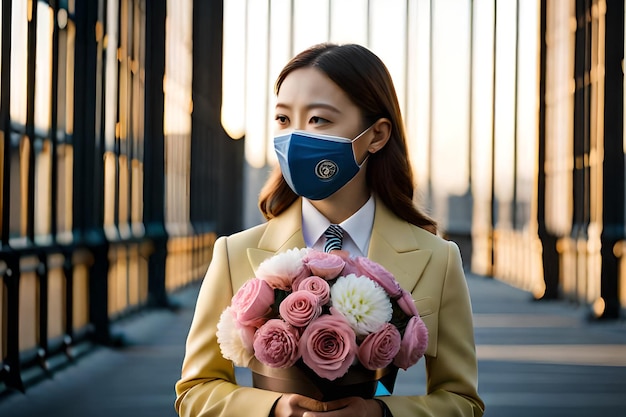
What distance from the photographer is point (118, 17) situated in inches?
336

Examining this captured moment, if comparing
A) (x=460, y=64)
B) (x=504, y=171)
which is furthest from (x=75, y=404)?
(x=460, y=64)

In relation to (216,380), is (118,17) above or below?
above

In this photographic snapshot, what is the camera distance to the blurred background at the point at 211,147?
596 cm

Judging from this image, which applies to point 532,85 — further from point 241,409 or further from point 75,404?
point 241,409

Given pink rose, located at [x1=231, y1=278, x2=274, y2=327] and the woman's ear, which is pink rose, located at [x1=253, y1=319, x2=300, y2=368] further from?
the woman's ear

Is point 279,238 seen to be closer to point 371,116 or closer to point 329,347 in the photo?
point 371,116

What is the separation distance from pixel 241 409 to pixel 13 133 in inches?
168

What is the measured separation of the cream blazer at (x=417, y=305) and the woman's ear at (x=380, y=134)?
0.47ft

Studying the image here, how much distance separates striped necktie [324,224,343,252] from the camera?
1844mm

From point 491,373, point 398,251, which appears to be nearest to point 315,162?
point 398,251

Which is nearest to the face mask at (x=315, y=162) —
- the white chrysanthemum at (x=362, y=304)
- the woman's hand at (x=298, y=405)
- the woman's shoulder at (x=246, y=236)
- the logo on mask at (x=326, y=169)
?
the logo on mask at (x=326, y=169)

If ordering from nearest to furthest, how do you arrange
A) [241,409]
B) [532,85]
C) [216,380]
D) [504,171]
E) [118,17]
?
1. [241,409]
2. [216,380]
3. [118,17]
4. [532,85]
5. [504,171]

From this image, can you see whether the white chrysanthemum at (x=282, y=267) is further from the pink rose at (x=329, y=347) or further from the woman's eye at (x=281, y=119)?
the woman's eye at (x=281, y=119)

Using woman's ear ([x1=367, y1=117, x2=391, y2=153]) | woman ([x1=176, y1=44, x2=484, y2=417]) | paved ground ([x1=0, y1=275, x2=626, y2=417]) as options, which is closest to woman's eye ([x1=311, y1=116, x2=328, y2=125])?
woman ([x1=176, y1=44, x2=484, y2=417])
